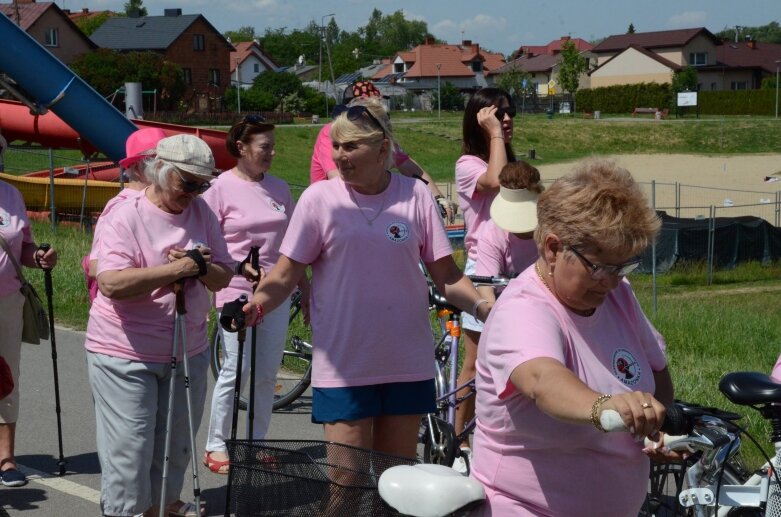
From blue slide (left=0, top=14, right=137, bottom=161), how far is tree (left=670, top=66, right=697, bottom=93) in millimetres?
92017

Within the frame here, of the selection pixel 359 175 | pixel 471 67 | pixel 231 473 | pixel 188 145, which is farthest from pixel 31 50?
pixel 471 67

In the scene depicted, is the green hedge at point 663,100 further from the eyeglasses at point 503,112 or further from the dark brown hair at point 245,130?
the dark brown hair at point 245,130

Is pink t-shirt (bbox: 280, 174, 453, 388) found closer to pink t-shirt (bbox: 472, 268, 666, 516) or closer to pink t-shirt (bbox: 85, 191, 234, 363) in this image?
pink t-shirt (bbox: 85, 191, 234, 363)

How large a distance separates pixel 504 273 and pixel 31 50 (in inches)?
294

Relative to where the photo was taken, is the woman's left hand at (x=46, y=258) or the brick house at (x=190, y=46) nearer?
the woman's left hand at (x=46, y=258)

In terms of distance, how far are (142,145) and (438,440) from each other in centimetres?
231

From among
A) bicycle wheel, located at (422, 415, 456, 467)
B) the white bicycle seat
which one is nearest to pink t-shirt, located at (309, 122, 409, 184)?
bicycle wheel, located at (422, 415, 456, 467)

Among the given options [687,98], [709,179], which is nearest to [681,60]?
[687,98]

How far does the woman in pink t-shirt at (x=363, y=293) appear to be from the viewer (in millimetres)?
4500

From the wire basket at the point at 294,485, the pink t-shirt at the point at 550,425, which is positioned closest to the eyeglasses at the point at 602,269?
the pink t-shirt at the point at 550,425

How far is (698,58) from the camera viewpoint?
11900 centimetres

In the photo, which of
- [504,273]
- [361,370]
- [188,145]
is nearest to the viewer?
[361,370]

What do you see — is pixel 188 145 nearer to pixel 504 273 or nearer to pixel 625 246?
pixel 504 273

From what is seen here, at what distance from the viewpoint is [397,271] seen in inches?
179
